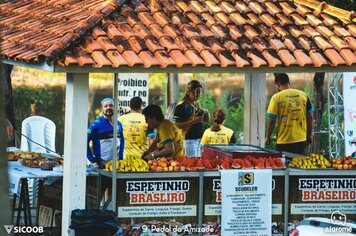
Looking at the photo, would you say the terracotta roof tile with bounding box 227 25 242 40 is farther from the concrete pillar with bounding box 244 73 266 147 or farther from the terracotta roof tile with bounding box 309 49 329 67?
the concrete pillar with bounding box 244 73 266 147

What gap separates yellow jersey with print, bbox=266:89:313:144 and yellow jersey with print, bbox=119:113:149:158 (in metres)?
2.01

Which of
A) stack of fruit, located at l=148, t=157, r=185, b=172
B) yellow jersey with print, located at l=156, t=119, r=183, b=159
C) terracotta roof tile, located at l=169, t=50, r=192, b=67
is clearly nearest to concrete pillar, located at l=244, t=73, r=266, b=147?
yellow jersey with print, located at l=156, t=119, r=183, b=159

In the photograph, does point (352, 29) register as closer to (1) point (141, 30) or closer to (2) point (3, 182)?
(1) point (141, 30)

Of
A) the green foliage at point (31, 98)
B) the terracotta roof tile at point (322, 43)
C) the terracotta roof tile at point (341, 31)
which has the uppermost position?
the terracotta roof tile at point (341, 31)

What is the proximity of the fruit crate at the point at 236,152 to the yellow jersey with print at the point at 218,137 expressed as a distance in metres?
2.62

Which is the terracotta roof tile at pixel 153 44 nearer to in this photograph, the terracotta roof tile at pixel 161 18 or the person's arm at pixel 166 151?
the terracotta roof tile at pixel 161 18

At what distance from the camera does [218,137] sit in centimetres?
1742

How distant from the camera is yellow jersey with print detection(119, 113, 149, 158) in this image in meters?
16.8

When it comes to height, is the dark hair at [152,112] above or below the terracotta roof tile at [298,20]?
below

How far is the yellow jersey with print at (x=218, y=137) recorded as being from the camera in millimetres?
17375

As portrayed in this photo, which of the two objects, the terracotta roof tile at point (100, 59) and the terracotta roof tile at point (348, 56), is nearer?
the terracotta roof tile at point (100, 59)

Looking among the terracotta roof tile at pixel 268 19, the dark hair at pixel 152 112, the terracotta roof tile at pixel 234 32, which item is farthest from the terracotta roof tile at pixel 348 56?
the dark hair at pixel 152 112

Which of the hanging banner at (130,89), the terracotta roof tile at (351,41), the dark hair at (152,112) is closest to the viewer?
the terracotta roof tile at (351,41)

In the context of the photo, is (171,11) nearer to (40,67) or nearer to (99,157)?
(40,67)
